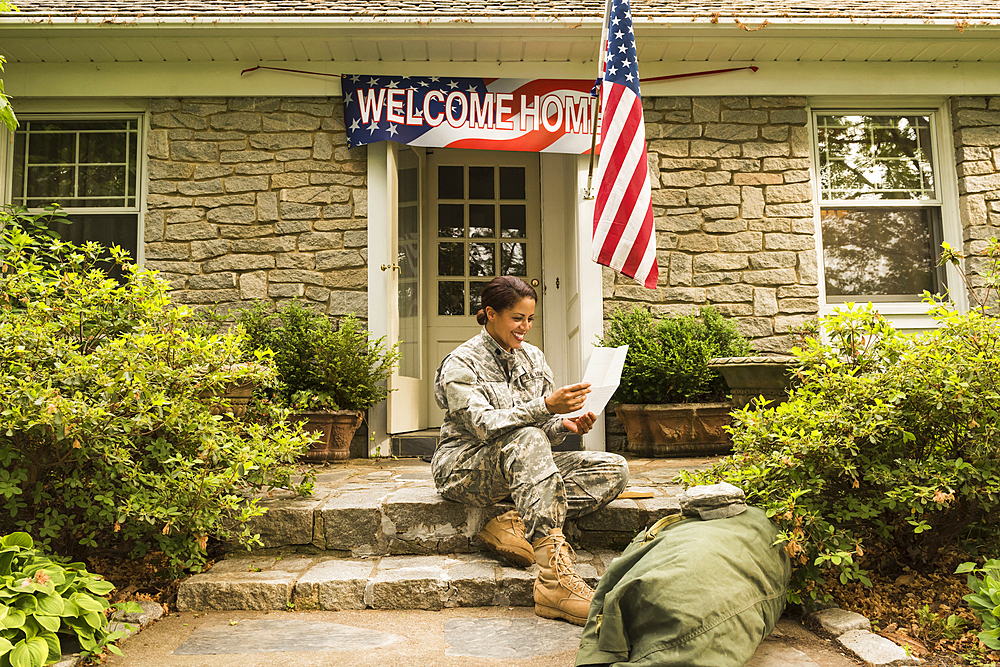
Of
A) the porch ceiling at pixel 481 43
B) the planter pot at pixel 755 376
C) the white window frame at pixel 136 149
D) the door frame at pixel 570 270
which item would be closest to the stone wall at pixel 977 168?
the porch ceiling at pixel 481 43

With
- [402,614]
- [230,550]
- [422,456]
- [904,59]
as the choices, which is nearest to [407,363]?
[422,456]

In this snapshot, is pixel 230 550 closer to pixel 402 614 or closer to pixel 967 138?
pixel 402 614

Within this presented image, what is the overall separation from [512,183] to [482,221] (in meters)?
0.44

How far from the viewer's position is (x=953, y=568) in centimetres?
216

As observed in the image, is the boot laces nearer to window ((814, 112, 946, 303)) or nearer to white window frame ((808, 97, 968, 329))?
white window frame ((808, 97, 968, 329))

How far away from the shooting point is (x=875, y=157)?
16.2 feet

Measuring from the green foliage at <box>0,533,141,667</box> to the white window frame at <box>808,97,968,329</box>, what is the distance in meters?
4.53

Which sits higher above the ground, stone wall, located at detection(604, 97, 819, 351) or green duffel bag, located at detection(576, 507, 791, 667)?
stone wall, located at detection(604, 97, 819, 351)

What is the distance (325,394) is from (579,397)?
2.39 metres

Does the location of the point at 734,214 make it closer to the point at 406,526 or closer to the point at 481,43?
the point at 481,43

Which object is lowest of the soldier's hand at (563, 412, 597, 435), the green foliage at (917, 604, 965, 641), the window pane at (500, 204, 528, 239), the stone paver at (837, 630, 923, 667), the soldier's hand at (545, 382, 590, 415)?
the stone paver at (837, 630, 923, 667)

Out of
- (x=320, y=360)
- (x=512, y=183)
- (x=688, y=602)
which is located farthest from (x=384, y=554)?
(x=512, y=183)

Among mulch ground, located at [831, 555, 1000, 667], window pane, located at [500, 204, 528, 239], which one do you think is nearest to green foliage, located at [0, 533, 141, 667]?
mulch ground, located at [831, 555, 1000, 667]

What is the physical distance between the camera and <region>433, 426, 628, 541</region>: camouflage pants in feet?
7.59
